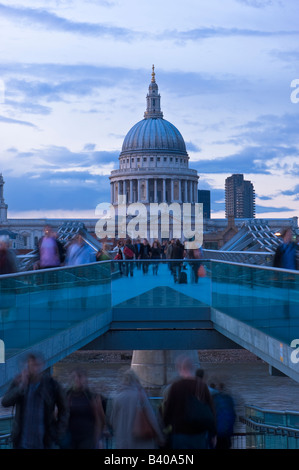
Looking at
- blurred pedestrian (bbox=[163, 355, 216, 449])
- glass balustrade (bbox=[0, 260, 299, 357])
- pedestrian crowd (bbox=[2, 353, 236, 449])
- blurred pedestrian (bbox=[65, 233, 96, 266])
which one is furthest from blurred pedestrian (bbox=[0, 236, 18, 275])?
blurred pedestrian (bbox=[163, 355, 216, 449])

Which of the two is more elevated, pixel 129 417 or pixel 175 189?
pixel 175 189

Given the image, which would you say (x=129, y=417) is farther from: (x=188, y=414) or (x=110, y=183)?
(x=110, y=183)

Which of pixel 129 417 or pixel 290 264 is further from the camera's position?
pixel 290 264

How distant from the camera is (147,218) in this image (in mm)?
128375

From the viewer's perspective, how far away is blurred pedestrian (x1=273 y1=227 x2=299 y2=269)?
513 inches

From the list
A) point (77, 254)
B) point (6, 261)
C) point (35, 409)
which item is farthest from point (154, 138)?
point (35, 409)

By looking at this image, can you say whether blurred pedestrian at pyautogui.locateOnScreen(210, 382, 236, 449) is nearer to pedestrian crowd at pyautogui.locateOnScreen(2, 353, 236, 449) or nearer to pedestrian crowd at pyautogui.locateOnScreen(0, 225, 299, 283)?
pedestrian crowd at pyautogui.locateOnScreen(2, 353, 236, 449)

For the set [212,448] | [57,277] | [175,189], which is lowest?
[212,448]

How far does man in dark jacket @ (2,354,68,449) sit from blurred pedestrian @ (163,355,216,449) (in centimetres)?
93

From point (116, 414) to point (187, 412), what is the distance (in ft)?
1.88

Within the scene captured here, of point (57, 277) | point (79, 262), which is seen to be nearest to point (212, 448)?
point (57, 277)

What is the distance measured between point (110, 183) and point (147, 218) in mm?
20656

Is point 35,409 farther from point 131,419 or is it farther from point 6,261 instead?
point 6,261

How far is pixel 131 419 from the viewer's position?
21.9ft
